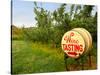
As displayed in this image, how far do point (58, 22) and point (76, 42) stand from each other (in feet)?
0.88

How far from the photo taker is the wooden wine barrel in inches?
78.1

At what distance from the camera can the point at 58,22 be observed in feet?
6.50

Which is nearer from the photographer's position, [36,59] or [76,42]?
[36,59]

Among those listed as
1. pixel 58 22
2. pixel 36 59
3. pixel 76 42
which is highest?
pixel 58 22

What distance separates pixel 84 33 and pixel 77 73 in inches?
15.9

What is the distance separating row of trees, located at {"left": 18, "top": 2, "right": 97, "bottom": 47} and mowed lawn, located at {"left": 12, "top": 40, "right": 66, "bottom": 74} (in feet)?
0.24

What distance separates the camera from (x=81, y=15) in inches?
80.8

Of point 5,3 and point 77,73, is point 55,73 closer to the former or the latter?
point 77,73

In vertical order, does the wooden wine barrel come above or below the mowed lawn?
above

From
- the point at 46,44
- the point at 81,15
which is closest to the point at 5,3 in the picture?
the point at 46,44

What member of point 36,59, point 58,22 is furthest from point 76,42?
point 36,59

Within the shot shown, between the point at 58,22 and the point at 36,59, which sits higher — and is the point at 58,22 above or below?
above

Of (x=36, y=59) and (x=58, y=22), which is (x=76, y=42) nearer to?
(x=58, y=22)

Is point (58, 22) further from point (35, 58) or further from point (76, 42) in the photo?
point (35, 58)
